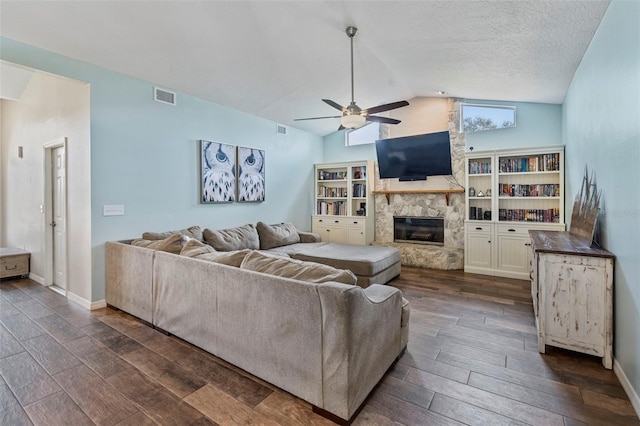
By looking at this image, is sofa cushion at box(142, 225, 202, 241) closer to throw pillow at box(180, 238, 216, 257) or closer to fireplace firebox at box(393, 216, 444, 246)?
throw pillow at box(180, 238, 216, 257)

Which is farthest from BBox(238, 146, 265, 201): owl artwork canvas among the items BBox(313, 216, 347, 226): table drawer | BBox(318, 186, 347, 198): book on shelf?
BBox(318, 186, 347, 198): book on shelf

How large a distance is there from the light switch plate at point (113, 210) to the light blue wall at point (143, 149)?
5 cm

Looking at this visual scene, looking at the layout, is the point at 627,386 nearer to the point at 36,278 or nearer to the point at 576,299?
the point at 576,299

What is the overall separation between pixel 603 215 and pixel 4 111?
8.81m

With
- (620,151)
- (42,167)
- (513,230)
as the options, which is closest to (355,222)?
(513,230)

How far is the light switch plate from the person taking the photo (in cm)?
356

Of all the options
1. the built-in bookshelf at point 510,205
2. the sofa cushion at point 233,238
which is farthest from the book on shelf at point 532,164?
the sofa cushion at point 233,238

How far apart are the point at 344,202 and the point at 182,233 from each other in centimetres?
367

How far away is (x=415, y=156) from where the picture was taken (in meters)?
5.80

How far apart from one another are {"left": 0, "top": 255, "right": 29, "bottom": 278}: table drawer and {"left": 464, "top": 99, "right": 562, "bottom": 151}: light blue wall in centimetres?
784

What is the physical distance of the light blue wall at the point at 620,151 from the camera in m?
1.87

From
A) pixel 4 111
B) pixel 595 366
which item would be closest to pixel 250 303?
pixel 595 366

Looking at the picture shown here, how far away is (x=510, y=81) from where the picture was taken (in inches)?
158

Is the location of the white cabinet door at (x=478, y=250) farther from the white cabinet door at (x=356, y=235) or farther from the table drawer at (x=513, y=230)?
the white cabinet door at (x=356, y=235)
